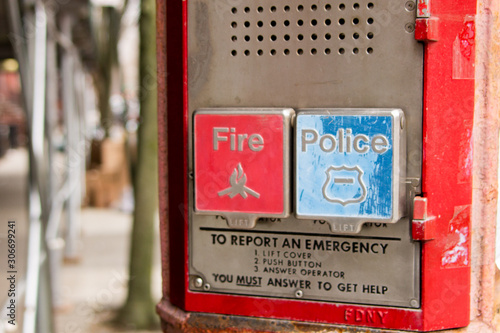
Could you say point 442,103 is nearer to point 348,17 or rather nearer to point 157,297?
point 348,17

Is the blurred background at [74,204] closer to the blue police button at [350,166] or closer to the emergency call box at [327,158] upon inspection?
the emergency call box at [327,158]

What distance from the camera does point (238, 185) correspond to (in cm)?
170

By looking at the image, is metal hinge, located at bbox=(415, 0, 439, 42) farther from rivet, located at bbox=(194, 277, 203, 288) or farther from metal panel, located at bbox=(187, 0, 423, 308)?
rivet, located at bbox=(194, 277, 203, 288)

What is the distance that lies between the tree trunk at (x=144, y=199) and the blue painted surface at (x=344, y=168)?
3838mm

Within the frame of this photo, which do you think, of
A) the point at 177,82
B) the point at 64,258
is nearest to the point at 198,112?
the point at 177,82

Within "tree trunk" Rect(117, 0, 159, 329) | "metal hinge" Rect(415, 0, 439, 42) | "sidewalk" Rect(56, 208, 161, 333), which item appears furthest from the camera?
"sidewalk" Rect(56, 208, 161, 333)

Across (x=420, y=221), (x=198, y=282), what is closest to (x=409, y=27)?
Answer: (x=420, y=221)

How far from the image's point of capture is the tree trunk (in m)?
5.39

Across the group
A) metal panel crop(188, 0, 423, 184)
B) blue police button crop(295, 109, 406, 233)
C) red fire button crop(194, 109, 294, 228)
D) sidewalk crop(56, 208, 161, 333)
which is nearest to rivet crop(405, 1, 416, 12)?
metal panel crop(188, 0, 423, 184)

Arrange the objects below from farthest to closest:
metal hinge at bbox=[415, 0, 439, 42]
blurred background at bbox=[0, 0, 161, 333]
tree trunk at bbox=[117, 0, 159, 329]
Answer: tree trunk at bbox=[117, 0, 159, 329] < blurred background at bbox=[0, 0, 161, 333] < metal hinge at bbox=[415, 0, 439, 42]

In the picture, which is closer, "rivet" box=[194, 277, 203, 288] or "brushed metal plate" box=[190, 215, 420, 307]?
"brushed metal plate" box=[190, 215, 420, 307]

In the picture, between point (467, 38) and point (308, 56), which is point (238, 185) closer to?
point (308, 56)

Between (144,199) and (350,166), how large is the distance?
160 inches

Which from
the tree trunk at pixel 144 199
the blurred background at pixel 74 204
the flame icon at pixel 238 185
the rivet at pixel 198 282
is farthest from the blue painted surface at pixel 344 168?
the tree trunk at pixel 144 199
